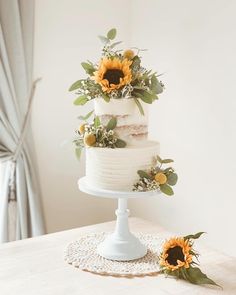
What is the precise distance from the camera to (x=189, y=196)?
2670 mm

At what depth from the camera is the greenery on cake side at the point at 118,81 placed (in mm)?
1572

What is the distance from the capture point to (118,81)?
1.57m

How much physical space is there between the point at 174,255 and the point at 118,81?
2.02 ft

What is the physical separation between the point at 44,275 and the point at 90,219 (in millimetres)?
1503

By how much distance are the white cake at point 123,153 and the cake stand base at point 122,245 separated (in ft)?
0.44

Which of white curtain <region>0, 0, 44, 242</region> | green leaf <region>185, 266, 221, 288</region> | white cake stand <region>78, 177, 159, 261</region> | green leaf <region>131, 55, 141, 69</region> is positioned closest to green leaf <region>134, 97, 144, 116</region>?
green leaf <region>131, 55, 141, 69</region>

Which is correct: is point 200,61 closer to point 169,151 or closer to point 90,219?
point 169,151

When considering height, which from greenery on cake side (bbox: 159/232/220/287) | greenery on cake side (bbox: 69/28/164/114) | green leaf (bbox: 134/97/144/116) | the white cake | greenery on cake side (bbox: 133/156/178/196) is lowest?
greenery on cake side (bbox: 159/232/220/287)

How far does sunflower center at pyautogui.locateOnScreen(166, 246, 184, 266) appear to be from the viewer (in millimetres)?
1567

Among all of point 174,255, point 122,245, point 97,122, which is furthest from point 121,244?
point 97,122

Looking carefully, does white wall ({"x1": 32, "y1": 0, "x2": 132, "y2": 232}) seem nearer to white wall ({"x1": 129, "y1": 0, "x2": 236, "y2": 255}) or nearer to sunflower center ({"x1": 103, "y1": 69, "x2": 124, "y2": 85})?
white wall ({"x1": 129, "y1": 0, "x2": 236, "y2": 255})

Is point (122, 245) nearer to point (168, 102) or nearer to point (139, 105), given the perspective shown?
point (139, 105)

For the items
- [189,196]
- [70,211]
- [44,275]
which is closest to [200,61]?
[189,196]

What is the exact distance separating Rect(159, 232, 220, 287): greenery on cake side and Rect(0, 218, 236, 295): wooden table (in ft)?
0.08
